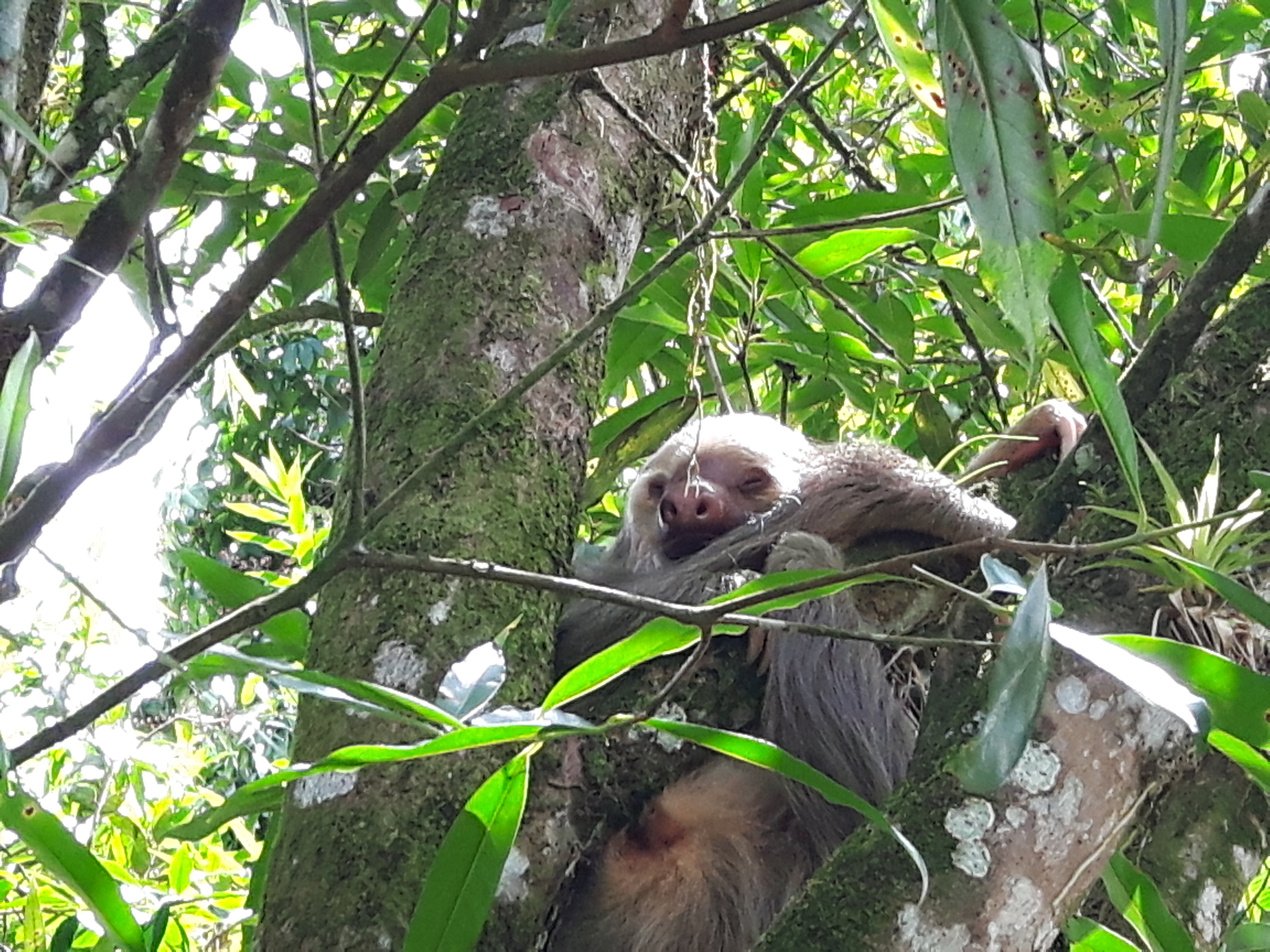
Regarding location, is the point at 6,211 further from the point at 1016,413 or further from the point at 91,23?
the point at 1016,413

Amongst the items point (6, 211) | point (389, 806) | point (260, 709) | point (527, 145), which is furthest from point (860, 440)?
point (260, 709)

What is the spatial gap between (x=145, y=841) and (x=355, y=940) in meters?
2.00

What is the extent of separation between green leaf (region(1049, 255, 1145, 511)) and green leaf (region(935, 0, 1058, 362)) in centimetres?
4

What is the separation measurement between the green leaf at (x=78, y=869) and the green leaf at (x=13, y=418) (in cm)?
29

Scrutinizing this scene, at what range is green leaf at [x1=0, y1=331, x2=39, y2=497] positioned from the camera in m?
1.08

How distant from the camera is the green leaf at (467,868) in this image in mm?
1125

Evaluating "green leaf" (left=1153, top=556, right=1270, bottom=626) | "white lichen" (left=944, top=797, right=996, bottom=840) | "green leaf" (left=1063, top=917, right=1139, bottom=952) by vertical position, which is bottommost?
"green leaf" (left=1063, top=917, right=1139, bottom=952)

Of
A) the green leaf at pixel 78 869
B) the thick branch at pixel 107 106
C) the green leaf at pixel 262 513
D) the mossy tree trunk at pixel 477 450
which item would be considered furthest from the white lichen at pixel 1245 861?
the green leaf at pixel 262 513

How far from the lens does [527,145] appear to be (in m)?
2.18

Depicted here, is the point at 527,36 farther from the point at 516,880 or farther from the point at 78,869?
the point at 78,869

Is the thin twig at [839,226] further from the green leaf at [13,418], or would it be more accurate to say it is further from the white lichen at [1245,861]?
the white lichen at [1245,861]

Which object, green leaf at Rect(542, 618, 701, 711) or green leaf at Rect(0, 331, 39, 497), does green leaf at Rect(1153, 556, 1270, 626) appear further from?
green leaf at Rect(0, 331, 39, 497)

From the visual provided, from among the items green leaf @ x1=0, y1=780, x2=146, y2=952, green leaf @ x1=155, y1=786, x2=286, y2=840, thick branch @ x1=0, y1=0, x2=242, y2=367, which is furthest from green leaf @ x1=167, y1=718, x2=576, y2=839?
thick branch @ x1=0, y1=0, x2=242, y2=367

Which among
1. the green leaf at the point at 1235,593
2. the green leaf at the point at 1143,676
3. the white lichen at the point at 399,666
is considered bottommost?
the green leaf at the point at 1235,593
